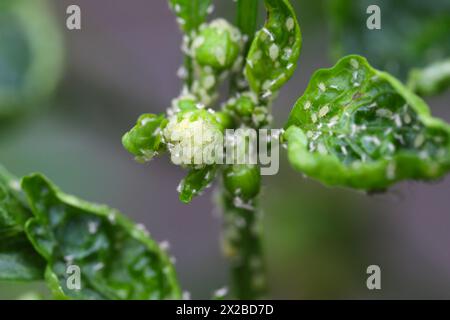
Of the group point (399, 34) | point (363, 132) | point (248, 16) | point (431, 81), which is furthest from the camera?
point (399, 34)

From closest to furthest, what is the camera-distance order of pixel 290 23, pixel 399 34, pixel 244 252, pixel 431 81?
pixel 290 23 < pixel 244 252 < pixel 431 81 < pixel 399 34

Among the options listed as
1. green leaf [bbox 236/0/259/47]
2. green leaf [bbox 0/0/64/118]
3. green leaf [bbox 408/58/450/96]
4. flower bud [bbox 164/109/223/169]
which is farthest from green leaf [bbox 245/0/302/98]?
green leaf [bbox 0/0/64/118]

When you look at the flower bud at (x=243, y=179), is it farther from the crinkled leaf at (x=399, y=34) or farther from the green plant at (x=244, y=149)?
the crinkled leaf at (x=399, y=34)

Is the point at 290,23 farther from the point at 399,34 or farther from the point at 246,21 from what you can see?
the point at 399,34

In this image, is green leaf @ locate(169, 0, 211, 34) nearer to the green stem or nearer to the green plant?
the green plant

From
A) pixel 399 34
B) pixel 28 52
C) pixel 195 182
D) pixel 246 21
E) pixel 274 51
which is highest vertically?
pixel 28 52

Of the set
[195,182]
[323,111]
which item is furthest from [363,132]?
[195,182]

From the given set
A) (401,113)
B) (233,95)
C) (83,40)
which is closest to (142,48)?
(83,40)
